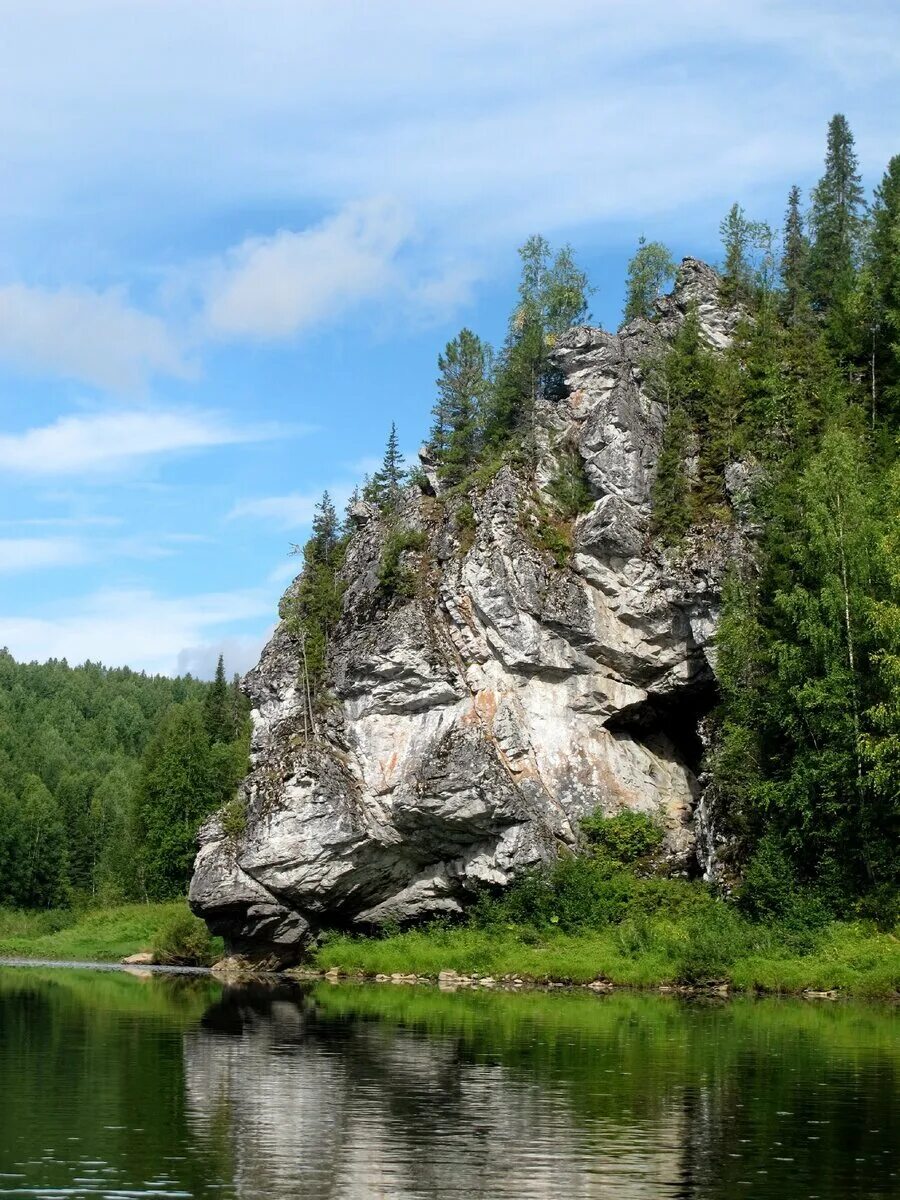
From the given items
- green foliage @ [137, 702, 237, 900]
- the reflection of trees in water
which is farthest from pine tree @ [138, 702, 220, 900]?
the reflection of trees in water

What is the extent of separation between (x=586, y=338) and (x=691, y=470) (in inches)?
354

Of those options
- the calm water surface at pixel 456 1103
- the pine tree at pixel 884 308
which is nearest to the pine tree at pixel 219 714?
the pine tree at pixel 884 308

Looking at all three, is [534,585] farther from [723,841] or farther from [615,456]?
[723,841]

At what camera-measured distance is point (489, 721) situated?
203 ft

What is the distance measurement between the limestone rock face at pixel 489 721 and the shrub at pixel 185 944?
24.2 ft

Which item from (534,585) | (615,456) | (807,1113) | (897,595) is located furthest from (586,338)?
(807,1113)

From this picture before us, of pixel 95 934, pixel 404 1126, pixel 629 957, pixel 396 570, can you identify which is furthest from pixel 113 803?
pixel 404 1126

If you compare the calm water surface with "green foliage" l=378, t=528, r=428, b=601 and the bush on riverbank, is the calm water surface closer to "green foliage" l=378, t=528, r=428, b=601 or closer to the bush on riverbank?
the bush on riverbank

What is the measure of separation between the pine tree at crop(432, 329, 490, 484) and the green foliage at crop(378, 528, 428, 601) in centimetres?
563

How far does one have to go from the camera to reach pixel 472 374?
74.9m

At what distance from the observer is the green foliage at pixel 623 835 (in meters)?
59.5

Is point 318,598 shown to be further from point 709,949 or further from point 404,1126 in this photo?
point 404,1126

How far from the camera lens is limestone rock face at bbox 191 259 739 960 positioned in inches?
2397

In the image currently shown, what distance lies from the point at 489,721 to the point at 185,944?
72.3 feet
